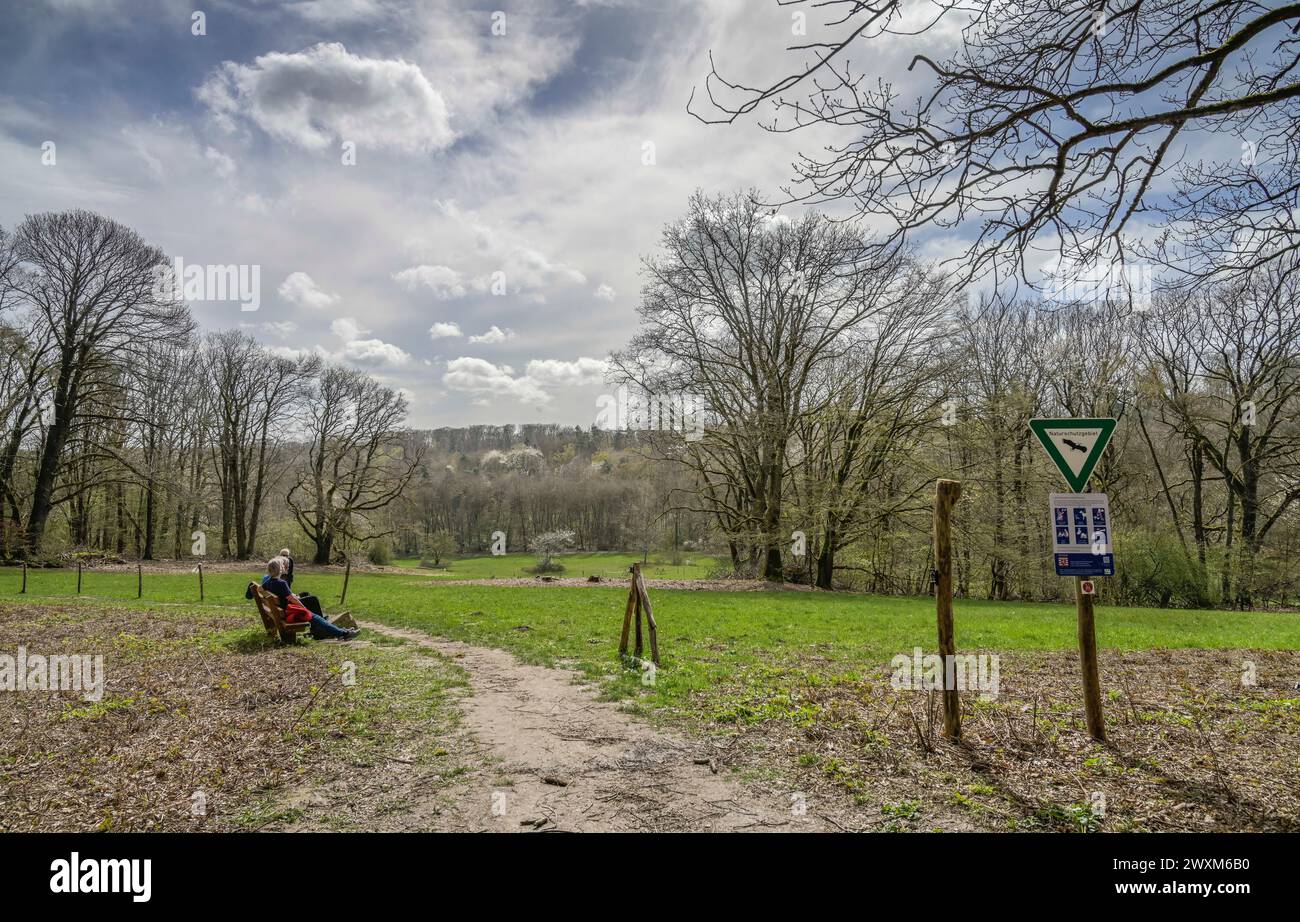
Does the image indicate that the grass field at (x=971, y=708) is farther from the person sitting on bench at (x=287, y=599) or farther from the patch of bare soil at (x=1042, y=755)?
the person sitting on bench at (x=287, y=599)

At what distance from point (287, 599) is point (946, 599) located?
32.6 feet

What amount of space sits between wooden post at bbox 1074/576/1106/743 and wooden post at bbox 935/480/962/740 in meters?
1.00

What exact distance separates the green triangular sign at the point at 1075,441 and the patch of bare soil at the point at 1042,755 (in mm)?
2142

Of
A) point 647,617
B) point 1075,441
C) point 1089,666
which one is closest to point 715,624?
point 647,617

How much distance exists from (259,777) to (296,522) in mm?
40977

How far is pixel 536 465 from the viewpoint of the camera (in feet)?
330

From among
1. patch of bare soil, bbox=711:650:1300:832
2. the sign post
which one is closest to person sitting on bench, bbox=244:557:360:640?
patch of bare soil, bbox=711:650:1300:832

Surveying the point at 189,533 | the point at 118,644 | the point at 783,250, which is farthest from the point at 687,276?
the point at 189,533

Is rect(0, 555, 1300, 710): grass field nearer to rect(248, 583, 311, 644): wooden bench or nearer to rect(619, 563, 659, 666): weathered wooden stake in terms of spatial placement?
rect(619, 563, 659, 666): weathered wooden stake

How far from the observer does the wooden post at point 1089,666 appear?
543cm

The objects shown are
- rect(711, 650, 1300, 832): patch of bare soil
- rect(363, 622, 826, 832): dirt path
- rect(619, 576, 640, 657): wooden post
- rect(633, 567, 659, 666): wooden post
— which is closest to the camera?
rect(711, 650, 1300, 832): patch of bare soil

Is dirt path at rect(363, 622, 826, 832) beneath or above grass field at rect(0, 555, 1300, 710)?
above

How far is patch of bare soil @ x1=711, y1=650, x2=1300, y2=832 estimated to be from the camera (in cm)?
423
